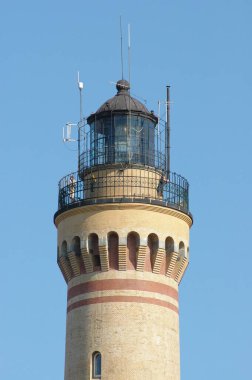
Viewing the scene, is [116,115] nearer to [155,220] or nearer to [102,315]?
[155,220]

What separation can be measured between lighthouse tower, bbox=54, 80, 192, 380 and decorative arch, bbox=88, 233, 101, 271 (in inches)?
1.3

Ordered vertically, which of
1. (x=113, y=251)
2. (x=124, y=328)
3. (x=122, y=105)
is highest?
(x=122, y=105)

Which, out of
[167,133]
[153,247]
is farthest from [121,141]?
[153,247]

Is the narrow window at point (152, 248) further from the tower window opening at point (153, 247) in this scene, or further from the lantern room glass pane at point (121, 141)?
the lantern room glass pane at point (121, 141)

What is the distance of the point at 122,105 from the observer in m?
45.3

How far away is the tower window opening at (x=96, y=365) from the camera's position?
42500 millimetres

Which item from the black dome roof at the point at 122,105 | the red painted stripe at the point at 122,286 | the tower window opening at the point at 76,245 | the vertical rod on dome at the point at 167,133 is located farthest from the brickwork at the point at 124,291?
the black dome roof at the point at 122,105

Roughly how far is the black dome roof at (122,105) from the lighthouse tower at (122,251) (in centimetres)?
3

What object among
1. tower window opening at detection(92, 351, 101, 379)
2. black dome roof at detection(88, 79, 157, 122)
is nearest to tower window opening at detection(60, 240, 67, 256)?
tower window opening at detection(92, 351, 101, 379)

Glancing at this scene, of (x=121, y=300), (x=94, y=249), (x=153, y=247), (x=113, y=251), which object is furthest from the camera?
Result: (x=153, y=247)

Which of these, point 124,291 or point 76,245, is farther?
point 76,245

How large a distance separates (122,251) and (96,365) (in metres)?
3.72

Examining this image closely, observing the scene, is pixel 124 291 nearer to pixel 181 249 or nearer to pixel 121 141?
pixel 181 249

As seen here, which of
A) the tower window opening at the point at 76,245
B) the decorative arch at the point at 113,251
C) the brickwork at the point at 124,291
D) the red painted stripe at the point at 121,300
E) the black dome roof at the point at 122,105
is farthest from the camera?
the black dome roof at the point at 122,105
